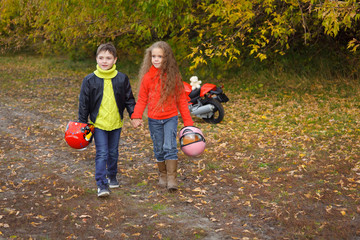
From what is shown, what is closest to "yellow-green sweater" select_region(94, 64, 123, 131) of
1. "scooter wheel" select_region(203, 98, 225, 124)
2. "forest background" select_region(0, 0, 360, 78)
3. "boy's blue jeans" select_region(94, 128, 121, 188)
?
"boy's blue jeans" select_region(94, 128, 121, 188)

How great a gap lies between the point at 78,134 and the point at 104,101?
0.48 meters

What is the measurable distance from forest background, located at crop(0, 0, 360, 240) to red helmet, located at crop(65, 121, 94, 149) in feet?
2.36

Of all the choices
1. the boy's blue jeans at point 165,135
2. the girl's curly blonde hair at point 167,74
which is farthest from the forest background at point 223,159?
the girl's curly blonde hair at point 167,74

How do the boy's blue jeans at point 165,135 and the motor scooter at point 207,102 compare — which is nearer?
the boy's blue jeans at point 165,135

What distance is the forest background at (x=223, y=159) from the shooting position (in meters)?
4.28

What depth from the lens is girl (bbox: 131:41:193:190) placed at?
482 cm

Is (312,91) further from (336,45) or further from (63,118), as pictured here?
(63,118)

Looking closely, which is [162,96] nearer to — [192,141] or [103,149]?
[192,141]

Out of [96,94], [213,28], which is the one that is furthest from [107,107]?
[213,28]

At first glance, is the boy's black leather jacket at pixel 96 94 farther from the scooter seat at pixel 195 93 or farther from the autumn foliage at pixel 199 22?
the autumn foliage at pixel 199 22

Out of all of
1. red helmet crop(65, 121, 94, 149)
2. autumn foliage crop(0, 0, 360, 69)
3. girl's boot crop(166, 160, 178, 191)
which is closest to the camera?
red helmet crop(65, 121, 94, 149)

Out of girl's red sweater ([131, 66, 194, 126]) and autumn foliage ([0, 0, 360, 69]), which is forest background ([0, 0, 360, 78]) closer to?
autumn foliage ([0, 0, 360, 69])

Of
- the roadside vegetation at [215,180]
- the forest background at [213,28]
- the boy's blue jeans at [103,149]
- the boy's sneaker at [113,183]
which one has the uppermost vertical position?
the forest background at [213,28]

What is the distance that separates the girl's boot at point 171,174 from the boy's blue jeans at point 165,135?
64 millimetres
